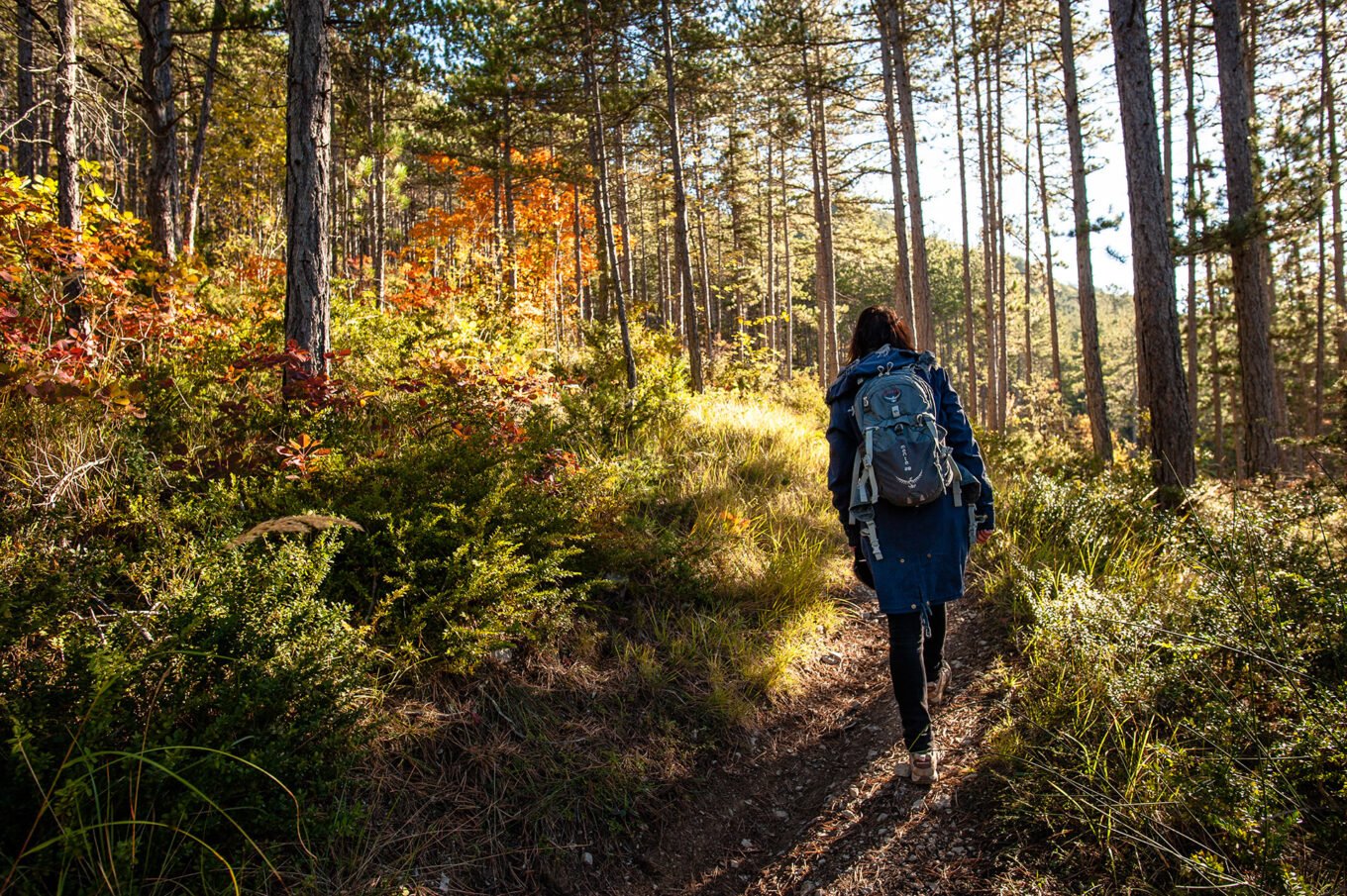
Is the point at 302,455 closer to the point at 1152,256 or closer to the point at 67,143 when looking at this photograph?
the point at 67,143

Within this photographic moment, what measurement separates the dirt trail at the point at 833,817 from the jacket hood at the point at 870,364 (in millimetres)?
1742

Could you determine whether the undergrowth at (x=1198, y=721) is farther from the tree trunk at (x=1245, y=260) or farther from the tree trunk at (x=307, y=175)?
the tree trunk at (x=1245, y=260)

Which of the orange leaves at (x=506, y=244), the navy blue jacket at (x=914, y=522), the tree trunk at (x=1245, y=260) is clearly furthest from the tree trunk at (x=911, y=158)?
the navy blue jacket at (x=914, y=522)

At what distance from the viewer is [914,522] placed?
278 cm

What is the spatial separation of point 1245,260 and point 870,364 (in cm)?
857

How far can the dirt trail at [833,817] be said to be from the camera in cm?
250

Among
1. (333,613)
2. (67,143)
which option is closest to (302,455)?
(333,613)

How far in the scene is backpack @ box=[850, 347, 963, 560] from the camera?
2.69m

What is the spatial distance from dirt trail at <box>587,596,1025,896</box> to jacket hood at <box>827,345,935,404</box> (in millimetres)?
1742

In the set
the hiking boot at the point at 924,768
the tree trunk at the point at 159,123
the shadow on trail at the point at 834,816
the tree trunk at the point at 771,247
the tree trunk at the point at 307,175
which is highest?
the tree trunk at the point at 771,247

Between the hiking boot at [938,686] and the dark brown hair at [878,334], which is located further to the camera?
the hiking boot at [938,686]

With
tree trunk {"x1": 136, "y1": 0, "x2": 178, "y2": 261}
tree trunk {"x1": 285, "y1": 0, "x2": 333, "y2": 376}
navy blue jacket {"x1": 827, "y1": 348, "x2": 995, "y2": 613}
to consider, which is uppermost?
tree trunk {"x1": 136, "y1": 0, "x2": 178, "y2": 261}

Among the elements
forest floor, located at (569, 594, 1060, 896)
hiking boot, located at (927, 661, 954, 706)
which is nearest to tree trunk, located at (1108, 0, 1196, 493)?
forest floor, located at (569, 594, 1060, 896)

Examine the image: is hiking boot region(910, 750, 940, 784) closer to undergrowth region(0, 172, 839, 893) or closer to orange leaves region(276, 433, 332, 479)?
undergrowth region(0, 172, 839, 893)
